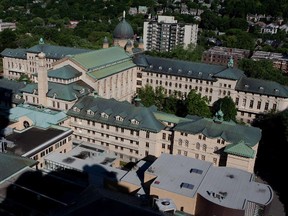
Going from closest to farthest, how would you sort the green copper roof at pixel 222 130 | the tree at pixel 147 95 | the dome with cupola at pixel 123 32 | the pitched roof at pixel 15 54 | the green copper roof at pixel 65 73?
the green copper roof at pixel 222 130 < the green copper roof at pixel 65 73 < the tree at pixel 147 95 < the pitched roof at pixel 15 54 < the dome with cupola at pixel 123 32

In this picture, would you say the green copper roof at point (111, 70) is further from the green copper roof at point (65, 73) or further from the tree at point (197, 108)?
the tree at point (197, 108)

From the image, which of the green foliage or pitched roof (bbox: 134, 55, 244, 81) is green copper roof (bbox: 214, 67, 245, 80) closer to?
pitched roof (bbox: 134, 55, 244, 81)

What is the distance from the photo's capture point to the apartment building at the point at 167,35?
163 metres

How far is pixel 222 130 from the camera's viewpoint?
210 feet

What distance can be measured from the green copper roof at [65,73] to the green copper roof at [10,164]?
119 feet

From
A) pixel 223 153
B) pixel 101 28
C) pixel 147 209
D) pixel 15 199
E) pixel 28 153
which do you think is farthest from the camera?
Result: pixel 101 28

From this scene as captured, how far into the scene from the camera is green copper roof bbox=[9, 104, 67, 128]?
68.6 m

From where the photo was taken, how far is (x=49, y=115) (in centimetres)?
7006

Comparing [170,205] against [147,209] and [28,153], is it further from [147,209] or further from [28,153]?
[28,153]

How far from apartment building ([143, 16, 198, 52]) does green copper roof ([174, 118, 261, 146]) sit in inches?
3885

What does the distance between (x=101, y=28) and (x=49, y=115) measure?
137431 millimetres

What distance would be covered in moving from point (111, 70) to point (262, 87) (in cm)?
3801

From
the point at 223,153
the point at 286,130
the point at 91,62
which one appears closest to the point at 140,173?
the point at 223,153

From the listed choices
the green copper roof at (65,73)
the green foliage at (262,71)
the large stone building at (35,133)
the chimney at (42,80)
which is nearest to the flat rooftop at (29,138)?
the large stone building at (35,133)
